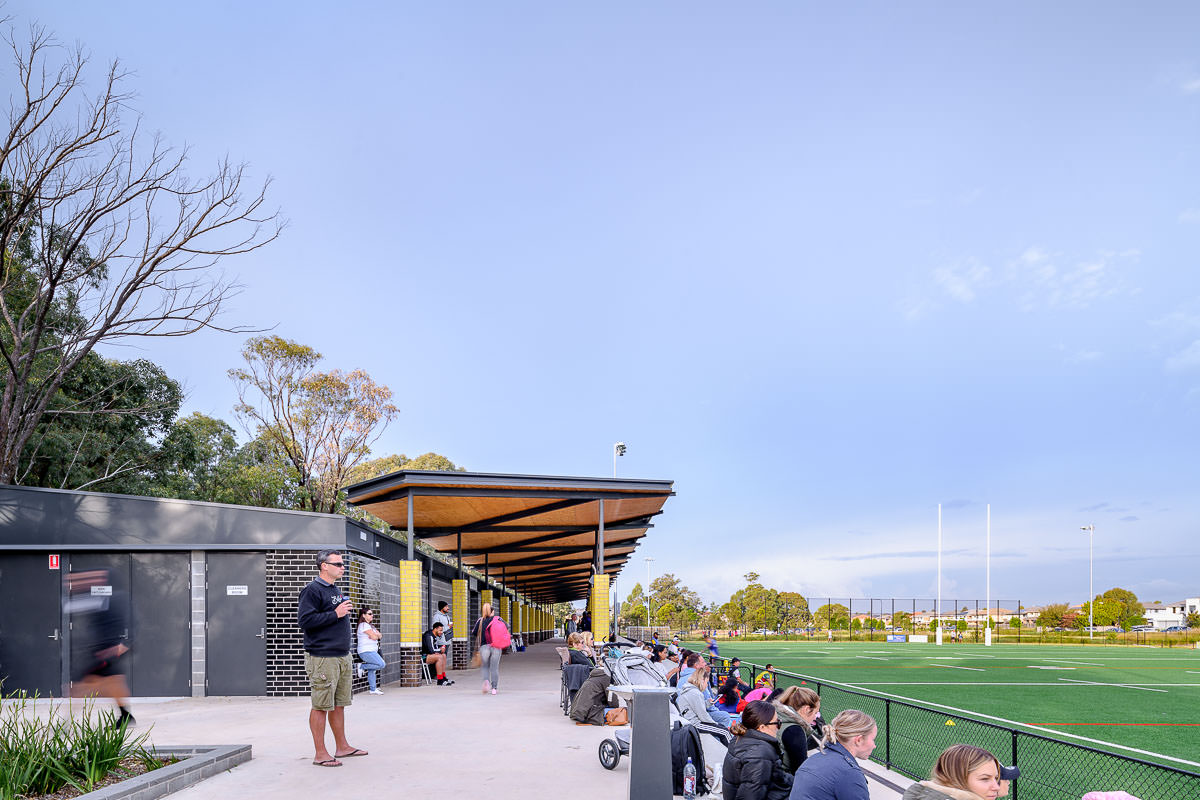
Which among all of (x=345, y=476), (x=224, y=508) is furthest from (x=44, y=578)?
(x=345, y=476)

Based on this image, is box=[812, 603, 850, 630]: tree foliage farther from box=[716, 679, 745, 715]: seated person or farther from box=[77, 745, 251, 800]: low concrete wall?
box=[77, 745, 251, 800]: low concrete wall

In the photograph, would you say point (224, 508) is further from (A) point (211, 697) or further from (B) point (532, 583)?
(B) point (532, 583)

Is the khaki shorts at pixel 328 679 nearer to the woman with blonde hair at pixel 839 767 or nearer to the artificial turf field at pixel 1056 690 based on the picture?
the woman with blonde hair at pixel 839 767

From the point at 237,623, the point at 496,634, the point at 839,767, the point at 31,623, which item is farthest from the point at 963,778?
the point at 31,623

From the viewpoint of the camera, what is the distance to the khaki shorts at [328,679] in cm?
757

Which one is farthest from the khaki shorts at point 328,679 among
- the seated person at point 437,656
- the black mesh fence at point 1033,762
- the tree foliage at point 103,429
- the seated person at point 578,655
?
the tree foliage at point 103,429

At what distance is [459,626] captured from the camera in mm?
25156

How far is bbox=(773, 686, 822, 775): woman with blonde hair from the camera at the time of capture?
5465 millimetres

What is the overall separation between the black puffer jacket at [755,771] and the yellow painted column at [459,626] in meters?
18.2

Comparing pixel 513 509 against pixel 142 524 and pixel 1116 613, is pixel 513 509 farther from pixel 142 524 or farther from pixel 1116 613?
pixel 1116 613

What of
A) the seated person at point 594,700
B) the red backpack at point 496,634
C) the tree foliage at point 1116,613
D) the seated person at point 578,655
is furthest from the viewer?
A: the tree foliage at point 1116,613

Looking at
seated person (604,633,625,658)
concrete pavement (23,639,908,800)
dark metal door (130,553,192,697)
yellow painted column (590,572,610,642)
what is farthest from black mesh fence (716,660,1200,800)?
dark metal door (130,553,192,697)

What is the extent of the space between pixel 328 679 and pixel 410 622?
954cm

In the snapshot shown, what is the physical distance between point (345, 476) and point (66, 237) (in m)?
23.2
